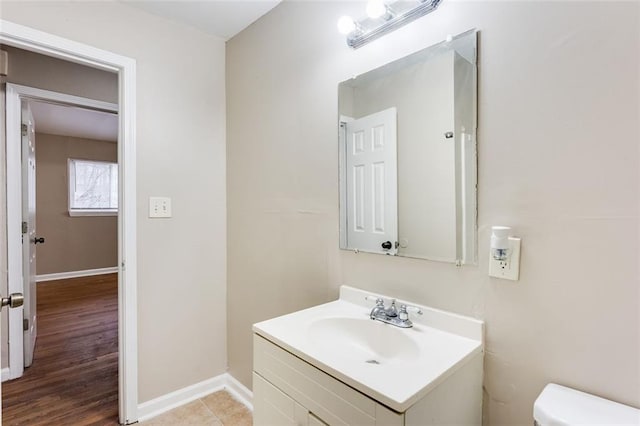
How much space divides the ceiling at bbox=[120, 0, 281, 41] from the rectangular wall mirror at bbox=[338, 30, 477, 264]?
2.67 feet

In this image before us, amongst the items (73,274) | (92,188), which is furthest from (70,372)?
(92,188)

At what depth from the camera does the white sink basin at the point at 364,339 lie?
1.09m

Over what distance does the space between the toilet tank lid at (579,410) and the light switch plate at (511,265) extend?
31 cm

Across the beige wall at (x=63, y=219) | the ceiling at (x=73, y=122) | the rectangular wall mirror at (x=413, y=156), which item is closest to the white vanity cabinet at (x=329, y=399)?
the rectangular wall mirror at (x=413, y=156)

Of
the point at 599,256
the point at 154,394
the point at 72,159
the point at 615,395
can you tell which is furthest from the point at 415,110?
the point at 72,159

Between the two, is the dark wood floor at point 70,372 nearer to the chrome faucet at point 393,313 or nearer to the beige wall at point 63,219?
the beige wall at point 63,219

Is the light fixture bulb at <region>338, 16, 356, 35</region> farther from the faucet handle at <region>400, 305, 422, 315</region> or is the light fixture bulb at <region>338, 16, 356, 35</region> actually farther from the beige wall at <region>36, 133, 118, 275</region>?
the beige wall at <region>36, 133, 118, 275</region>

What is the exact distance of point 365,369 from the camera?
33.2 inches

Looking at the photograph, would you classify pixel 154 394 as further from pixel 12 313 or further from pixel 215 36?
pixel 215 36

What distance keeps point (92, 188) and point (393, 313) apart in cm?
591

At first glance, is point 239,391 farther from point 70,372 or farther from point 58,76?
point 58,76

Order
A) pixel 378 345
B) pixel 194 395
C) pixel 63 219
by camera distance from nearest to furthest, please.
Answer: pixel 378 345
pixel 194 395
pixel 63 219

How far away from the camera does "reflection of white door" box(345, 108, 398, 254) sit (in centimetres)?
128

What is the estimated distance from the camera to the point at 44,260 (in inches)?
192
